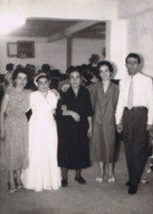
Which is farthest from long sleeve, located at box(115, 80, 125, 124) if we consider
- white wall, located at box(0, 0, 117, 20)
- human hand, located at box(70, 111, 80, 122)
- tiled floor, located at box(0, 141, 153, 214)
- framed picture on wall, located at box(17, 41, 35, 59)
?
framed picture on wall, located at box(17, 41, 35, 59)

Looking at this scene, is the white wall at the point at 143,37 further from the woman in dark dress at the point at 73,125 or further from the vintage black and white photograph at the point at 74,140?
the woman in dark dress at the point at 73,125

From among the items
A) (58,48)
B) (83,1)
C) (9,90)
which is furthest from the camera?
(58,48)

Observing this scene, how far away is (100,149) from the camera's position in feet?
14.4

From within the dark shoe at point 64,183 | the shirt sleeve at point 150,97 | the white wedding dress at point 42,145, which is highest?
the shirt sleeve at point 150,97

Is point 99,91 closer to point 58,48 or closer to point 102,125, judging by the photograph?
point 102,125

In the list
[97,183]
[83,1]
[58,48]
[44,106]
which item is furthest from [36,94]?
[58,48]

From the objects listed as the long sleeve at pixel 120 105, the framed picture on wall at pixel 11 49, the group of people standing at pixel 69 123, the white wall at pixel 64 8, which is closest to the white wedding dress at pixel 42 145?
the group of people standing at pixel 69 123

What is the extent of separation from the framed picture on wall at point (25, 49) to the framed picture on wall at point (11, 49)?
0.13 meters

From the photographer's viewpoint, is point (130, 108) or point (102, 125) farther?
point (102, 125)

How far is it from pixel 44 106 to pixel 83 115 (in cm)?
50

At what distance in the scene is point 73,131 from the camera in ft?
13.5

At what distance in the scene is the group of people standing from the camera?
3.97 m

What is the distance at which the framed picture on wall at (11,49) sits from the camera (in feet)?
45.6

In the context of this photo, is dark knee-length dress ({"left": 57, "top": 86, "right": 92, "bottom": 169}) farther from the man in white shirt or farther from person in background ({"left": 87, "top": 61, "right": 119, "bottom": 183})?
the man in white shirt
